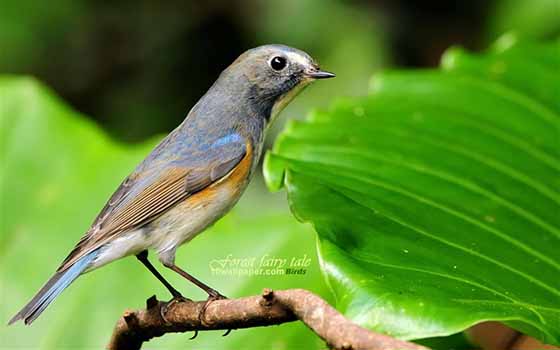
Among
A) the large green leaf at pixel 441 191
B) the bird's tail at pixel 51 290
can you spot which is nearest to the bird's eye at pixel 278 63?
the large green leaf at pixel 441 191

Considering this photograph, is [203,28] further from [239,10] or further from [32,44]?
[32,44]

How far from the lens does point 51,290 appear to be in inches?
75.2

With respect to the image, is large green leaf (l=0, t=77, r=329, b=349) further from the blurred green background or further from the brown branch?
the brown branch

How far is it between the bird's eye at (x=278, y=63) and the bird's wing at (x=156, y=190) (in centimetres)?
22

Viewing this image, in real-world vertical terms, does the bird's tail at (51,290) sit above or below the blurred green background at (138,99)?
below

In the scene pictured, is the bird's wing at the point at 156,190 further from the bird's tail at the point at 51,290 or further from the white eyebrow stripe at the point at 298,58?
the white eyebrow stripe at the point at 298,58

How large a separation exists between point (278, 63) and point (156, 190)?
1.39 feet

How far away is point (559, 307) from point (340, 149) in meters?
0.82

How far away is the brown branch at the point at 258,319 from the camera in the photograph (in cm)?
126

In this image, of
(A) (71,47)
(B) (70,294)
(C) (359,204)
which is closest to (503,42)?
(C) (359,204)

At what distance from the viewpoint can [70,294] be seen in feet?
9.00

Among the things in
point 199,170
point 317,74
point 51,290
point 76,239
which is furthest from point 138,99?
point 51,290

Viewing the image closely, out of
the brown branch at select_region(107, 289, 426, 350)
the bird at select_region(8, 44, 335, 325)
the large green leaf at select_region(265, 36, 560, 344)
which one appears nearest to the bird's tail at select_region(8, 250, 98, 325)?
the bird at select_region(8, 44, 335, 325)

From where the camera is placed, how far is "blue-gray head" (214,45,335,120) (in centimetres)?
217
